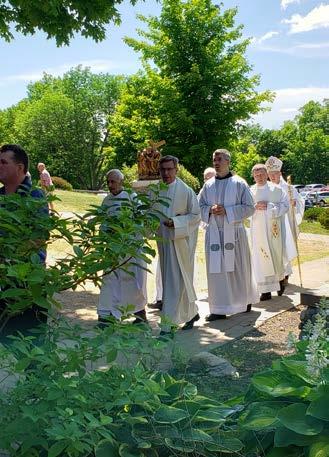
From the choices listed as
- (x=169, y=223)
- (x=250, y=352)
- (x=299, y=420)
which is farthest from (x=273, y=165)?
(x=299, y=420)

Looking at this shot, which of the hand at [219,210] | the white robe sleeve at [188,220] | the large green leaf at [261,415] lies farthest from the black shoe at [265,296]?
the large green leaf at [261,415]

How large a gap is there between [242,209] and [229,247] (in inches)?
20.4

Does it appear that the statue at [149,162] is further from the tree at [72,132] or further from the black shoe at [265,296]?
the tree at [72,132]

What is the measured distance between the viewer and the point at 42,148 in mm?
55844

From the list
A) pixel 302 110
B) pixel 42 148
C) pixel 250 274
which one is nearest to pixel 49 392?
pixel 250 274

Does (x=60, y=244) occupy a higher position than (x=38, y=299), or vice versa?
(x=38, y=299)

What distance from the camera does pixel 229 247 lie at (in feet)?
28.2

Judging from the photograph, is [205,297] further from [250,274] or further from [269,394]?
[269,394]

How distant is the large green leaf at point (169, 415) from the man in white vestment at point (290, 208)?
26.9 ft

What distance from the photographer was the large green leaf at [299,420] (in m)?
2.43

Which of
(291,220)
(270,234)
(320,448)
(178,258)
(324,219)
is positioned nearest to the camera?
(320,448)

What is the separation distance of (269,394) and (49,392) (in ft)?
3.12

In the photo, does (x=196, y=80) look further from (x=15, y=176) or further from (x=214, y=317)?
(x=15, y=176)

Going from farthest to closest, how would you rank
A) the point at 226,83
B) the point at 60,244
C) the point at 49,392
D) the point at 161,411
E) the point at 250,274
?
the point at 226,83, the point at 60,244, the point at 250,274, the point at 161,411, the point at 49,392
